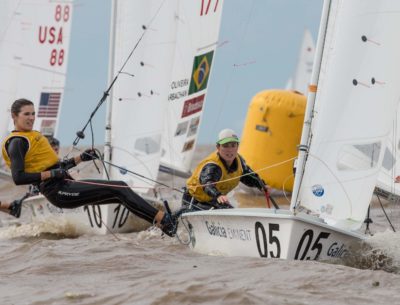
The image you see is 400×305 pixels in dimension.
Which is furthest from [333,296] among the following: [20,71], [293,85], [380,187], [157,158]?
[293,85]

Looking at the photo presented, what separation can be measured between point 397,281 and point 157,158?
5793mm

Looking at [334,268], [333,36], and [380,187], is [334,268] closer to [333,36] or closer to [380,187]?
[333,36]

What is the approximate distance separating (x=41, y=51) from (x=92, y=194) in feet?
26.4

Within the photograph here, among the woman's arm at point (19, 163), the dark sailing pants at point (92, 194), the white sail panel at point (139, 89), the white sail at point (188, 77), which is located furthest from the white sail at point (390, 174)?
the white sail at point (188, 77)

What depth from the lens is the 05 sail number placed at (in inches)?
252

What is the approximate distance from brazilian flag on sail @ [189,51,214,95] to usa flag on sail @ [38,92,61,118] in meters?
2.66

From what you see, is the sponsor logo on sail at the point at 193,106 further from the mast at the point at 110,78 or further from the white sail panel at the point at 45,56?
the white sail panel at the point at 45,56

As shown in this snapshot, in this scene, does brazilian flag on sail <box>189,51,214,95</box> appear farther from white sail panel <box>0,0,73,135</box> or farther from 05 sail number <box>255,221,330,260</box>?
05 sail number <box>255,221,330,260</box>

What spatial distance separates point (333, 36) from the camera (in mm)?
7203

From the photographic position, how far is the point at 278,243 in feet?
21.0

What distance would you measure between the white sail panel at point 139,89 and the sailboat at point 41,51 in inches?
120

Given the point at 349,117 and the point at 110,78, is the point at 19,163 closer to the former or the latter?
the point at 349,117

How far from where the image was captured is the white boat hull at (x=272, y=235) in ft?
20.8

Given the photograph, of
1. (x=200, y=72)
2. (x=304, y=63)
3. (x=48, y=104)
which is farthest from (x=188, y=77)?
(x=304, y=63)
